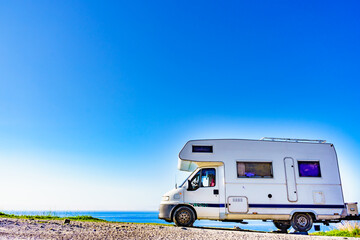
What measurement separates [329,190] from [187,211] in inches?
218

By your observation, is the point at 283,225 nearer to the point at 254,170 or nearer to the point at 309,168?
the point at 309,168

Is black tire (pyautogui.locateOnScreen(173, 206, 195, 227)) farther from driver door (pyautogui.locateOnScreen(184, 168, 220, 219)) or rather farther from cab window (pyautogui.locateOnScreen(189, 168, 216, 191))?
cab window (pyautogui.locateOnScreen(189, 168, 216, 191))

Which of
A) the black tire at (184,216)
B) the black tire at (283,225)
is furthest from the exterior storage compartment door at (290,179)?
the black tire at (184,216)

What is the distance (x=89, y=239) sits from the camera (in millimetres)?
6441

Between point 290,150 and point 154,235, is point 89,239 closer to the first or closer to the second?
point 154,235

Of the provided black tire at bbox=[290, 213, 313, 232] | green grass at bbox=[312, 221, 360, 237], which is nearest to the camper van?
black tire at bbox=[290, 213, 313, 232]

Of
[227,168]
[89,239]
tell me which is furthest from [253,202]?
[89,239]

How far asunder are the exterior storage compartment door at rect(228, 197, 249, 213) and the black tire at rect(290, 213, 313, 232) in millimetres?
1893

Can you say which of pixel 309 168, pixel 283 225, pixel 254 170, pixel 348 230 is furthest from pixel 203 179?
pixel 348 230

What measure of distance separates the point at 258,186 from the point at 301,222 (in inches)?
82.6

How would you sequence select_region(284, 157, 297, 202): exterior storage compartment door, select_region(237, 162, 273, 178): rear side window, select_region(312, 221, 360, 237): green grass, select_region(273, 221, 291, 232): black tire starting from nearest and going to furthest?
select_region(284, 157, 297, 202): exterior storage compartment door < select_region(237, 162, 273, 178): rear side window < select_region(273, 221, 291, 232): black tire < select_region(312, 221, 360, 237): green grass

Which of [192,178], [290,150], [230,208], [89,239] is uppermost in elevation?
[290,150]

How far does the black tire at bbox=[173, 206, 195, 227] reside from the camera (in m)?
10.9

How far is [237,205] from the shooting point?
1100cm
